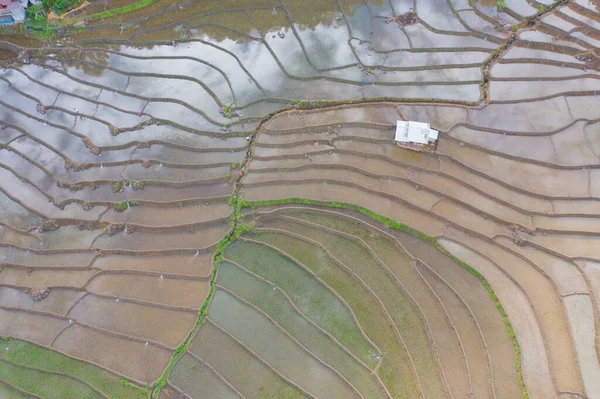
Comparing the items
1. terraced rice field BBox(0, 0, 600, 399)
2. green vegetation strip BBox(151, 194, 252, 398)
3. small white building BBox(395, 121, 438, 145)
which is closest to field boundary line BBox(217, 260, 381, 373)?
terraced rice field BBox(0, 0, 600, 399)

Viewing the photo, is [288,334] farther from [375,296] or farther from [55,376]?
[55,376]

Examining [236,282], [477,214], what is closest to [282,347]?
[236,282]

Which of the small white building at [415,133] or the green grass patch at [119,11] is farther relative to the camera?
the green grass patch at [119,11]

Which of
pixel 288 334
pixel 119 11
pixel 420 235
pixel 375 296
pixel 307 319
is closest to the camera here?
pixel 288 334

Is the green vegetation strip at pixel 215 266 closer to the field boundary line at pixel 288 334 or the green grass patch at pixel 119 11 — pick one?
the field boundary line at pixel 288 334

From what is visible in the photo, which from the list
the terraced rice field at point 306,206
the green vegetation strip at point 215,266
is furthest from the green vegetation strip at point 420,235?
the green vegetation strip at point 215,266

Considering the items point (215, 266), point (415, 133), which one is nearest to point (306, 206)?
point (215, 266)

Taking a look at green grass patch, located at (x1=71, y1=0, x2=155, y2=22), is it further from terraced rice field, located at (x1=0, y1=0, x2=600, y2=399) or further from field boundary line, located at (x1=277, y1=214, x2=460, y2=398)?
field boundary line, located at (x1=277, y1=214, x2=460, y2=398)
